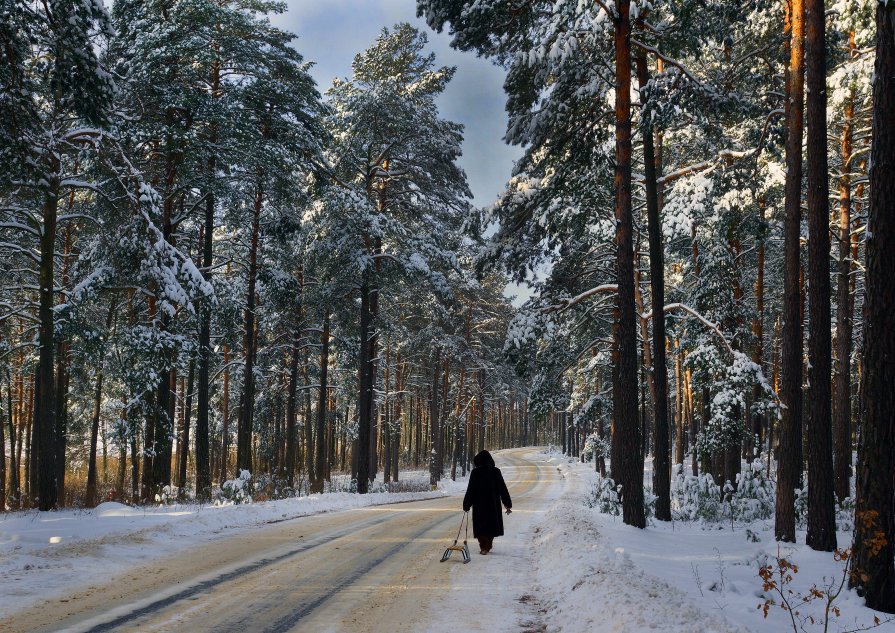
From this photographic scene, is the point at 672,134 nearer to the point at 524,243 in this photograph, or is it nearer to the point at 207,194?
the point at 524,243

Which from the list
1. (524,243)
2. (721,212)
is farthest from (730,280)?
(524,243)

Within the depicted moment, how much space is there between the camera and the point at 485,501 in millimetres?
10117

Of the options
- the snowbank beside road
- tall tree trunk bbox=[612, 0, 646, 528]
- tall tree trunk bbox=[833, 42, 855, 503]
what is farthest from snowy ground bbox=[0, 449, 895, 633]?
tall tree trunk bbox=[833, 42, 855, 503]

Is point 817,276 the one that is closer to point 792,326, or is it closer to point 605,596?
point 792,326

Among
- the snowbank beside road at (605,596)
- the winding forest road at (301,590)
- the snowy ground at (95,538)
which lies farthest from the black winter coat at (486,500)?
the snowy ground at (95,538)

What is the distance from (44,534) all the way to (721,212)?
14664 millimetres

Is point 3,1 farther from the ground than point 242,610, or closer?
farther from the ground

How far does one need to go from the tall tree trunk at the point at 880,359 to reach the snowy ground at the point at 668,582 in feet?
1.42

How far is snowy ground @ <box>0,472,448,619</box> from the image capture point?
264 inches

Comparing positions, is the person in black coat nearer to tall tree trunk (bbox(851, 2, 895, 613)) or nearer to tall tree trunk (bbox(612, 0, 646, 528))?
tall tree trunk (bbox(612, 0, 646, 528))

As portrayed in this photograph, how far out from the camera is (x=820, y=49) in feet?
32.0

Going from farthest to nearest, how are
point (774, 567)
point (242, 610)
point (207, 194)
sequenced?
point (207, 194) < point (774, 567) < point (242, 610)

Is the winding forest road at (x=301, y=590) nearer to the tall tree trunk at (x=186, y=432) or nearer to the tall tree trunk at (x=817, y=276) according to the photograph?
the tall tree trunk at (x=817, y=276)

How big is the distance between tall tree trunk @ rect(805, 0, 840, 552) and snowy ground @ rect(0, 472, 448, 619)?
9.75m
